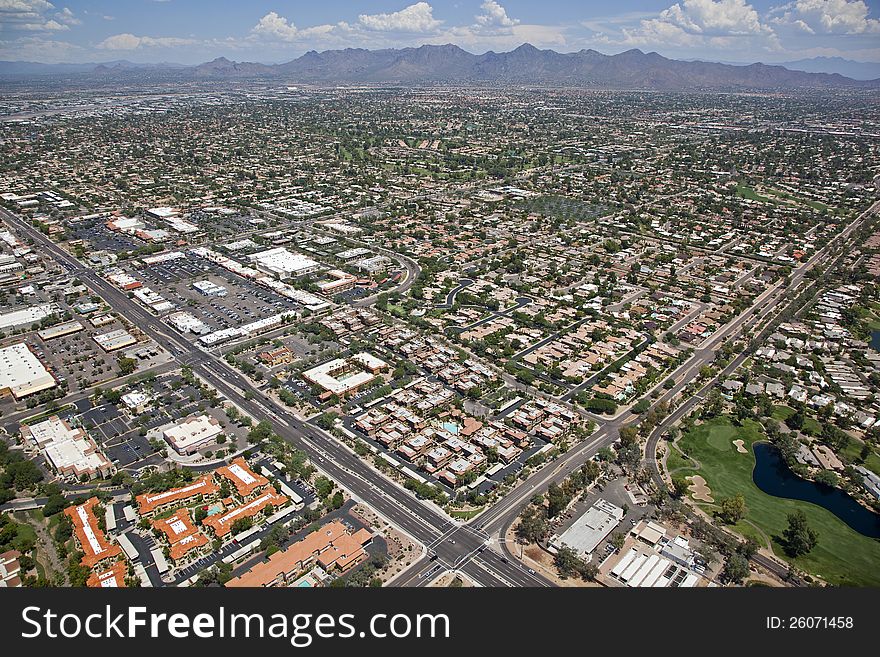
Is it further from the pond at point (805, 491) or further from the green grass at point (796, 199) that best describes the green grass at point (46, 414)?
the green grass at point (796, 199)

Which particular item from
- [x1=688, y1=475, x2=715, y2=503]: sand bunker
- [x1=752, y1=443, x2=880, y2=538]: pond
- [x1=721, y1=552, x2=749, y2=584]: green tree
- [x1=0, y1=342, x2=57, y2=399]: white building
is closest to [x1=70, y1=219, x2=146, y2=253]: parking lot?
[x1=0, y1=342, x2=57, y2=399]: white building

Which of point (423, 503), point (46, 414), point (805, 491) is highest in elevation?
point (46, 414)

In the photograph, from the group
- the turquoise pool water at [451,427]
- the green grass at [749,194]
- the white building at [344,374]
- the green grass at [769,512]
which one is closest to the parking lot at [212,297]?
the white building at [344,374]

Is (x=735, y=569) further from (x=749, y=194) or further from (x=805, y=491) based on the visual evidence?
(x=749, y=194)

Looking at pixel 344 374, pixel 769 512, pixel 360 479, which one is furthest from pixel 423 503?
A: pixel 769 512

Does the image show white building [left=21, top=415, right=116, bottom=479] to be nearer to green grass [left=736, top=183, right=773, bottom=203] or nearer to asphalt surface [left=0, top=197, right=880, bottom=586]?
asphalt surface [left=0, top=197, right=880, bottom=586]

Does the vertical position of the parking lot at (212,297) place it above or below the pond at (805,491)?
above
